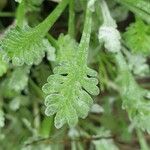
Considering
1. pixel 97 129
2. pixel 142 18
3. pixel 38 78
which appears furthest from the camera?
pixel 97 129

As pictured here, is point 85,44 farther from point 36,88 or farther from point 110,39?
point 36,88

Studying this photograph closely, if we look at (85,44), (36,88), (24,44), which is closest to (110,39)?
(85,44)

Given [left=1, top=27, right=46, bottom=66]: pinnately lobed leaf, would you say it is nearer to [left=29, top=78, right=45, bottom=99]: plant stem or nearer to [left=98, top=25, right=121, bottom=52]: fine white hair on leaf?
[left=98, top=25, right=121, bottom=52]: fine white hair on leaf

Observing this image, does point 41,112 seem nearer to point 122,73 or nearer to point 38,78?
point 38,78

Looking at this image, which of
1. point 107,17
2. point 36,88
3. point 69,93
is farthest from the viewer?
point 36,88

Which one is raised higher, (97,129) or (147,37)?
(147,37)

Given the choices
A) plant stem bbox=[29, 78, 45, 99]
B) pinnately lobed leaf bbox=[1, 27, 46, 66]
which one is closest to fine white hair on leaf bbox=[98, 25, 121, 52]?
pinnately lobed leaf bbox=[1, 27, 46, 66]

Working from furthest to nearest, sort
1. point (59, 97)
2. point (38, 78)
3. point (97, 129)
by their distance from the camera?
point (97, 129)
point (38, 78)
point (59, 97)

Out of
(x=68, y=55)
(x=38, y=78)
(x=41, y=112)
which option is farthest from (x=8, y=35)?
(x=41, y=112)
